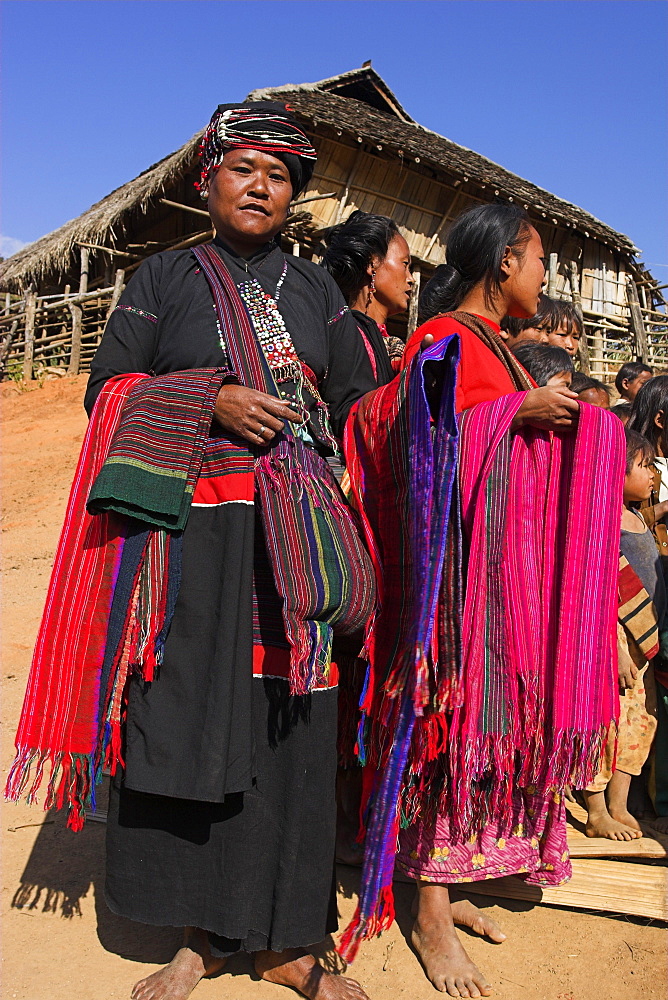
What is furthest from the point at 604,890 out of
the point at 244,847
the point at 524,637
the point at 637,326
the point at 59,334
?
the point at 59,334

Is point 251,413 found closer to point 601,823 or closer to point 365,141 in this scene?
point 601,823

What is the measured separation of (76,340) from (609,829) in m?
15.8

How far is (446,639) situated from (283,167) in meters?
1.45

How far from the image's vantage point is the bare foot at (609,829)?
9.65 ft

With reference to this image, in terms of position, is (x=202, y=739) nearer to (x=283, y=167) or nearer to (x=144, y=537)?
(x=144, y=537)

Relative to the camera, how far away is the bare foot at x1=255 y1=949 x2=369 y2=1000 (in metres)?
2.12

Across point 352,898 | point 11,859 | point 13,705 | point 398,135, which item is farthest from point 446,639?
point 398,135

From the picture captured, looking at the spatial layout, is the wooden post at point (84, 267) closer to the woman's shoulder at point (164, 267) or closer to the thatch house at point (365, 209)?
the thatch house at point (365, 209)

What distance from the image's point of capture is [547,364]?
331cm

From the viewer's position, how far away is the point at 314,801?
2148 mm

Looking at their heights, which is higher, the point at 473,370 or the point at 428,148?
the point at 428,148

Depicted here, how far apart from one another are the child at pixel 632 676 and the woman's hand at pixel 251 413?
1751mm

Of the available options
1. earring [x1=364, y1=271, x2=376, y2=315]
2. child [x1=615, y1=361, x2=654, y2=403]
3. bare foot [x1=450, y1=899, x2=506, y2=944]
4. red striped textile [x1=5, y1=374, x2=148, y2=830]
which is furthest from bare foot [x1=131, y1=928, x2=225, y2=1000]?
child [x1=615, y1=361, x2=654, y2=403]

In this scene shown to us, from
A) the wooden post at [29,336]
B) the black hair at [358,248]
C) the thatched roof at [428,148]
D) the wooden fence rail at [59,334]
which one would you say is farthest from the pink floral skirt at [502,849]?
the wooden post at [29,336]
